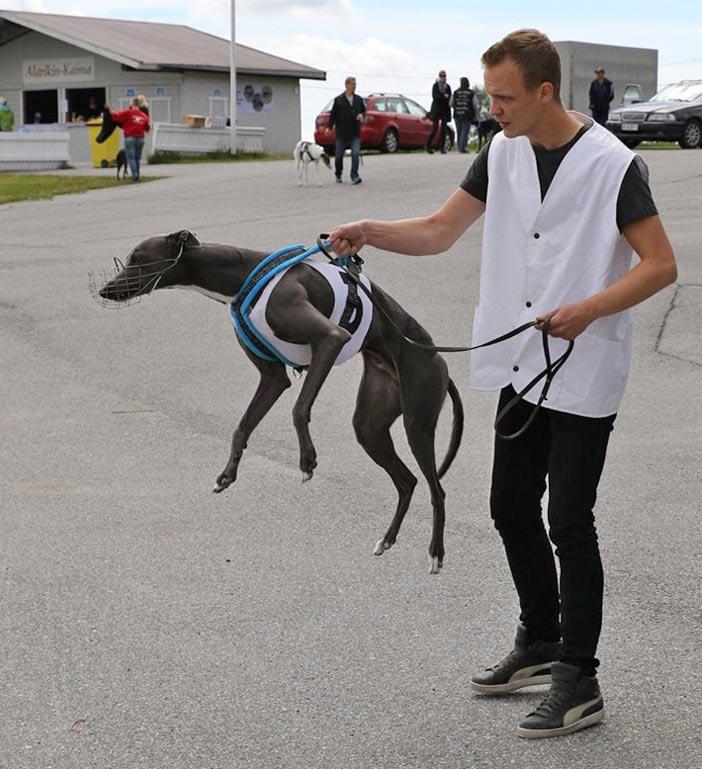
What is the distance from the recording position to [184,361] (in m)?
11.8

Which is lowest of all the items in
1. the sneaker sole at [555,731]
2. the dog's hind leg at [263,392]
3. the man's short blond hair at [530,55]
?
the sneaker sole at [555,731]

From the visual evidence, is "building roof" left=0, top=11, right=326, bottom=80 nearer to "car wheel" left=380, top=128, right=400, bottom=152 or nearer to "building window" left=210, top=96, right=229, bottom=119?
"building window" left=210, top=96, right=229, bottom=119

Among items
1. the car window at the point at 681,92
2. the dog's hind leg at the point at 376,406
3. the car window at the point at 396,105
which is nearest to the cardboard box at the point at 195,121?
the car window at the point at 396,105

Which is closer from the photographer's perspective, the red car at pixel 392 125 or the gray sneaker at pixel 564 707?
the gray sneaker at pixel 564 707

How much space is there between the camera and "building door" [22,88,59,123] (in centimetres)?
4634

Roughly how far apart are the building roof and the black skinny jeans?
37042 mm

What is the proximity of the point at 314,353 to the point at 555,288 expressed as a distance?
0.91 m

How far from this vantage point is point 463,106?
100 feet

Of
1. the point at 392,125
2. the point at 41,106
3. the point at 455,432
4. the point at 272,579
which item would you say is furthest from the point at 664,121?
the point at 455,432

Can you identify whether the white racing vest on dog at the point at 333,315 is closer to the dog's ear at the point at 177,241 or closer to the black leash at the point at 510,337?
the black leash at the point at 510,337

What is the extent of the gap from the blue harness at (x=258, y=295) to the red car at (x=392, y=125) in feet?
101

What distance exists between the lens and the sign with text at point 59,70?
144ft

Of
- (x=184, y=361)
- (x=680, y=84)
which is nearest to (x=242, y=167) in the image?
(x=680, y=84)

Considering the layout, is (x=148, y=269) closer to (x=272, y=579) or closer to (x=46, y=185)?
(x=272, y=579)
